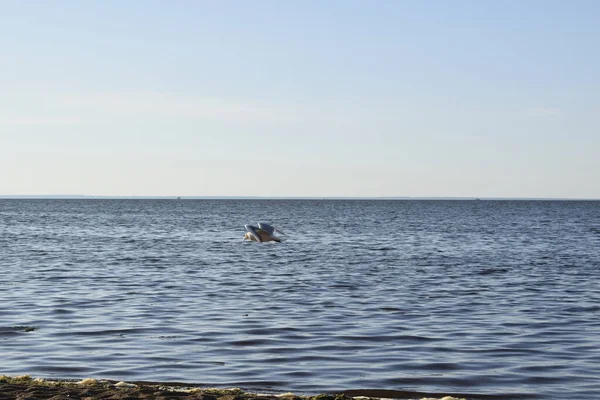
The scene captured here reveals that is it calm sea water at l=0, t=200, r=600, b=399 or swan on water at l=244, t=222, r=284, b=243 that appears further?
swan on water at l=244, t=222, r=284, b=243

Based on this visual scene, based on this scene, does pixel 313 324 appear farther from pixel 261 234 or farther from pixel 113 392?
pixel 261 234

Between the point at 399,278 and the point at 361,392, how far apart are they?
18.2 metres

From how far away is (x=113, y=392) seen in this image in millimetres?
10898

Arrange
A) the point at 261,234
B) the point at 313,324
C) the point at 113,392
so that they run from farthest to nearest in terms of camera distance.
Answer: the point at 261,234, the point at 313,324, the point at 113,392

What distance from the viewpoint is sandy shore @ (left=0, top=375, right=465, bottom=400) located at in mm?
10555

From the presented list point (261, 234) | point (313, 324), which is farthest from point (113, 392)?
point (261, 234)

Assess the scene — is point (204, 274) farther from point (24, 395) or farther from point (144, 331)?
point (24, 395)

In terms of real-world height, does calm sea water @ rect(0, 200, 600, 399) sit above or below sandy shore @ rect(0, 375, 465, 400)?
below

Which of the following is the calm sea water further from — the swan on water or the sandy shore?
the swan on water

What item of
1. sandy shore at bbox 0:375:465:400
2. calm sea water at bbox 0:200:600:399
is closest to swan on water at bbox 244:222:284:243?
calm sea water at bbox 0:200:600:399

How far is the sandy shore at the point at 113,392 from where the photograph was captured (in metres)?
10.6

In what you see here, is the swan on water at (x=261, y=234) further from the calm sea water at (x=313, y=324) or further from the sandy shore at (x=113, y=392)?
the sandy shore at (x=113, y=392)

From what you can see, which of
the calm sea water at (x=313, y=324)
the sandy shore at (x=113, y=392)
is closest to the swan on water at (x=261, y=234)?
the calm sea water at (x=313, y=324)

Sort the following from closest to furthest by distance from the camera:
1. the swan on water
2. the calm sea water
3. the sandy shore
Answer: the sandy shore < the calm sea water < the swan on water
